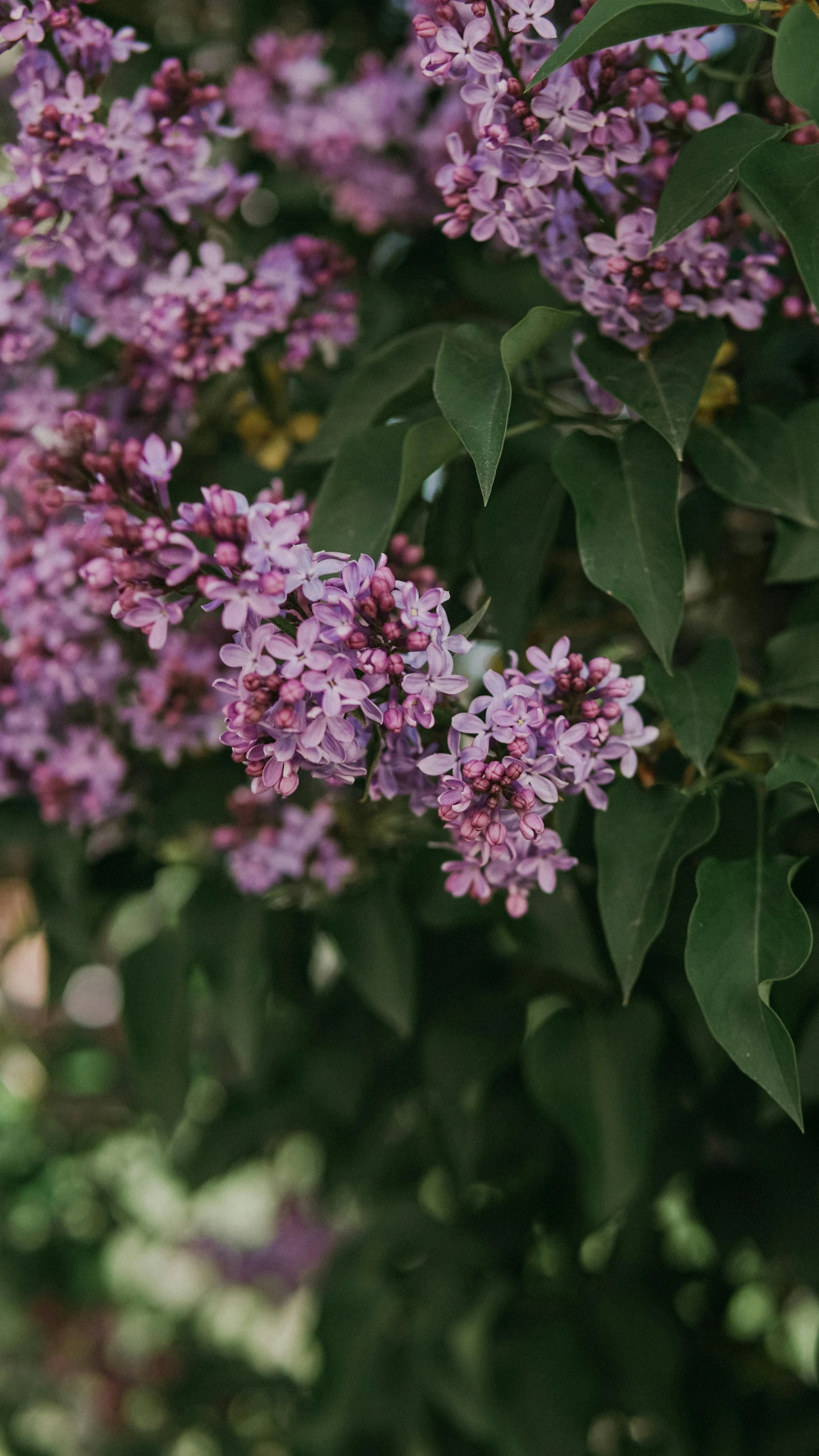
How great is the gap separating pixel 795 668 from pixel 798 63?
0.35m

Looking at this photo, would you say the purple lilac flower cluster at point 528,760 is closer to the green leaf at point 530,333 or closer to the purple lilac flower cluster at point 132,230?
the green leaf at point 530,333

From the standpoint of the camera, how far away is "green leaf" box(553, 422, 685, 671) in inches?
24.8

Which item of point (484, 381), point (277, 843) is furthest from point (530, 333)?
point (277, 843)

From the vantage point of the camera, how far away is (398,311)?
991 millimetres

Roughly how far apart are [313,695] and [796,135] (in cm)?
46

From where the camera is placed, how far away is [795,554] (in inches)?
29.6

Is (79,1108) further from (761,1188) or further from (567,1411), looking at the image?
→ (761,1188)

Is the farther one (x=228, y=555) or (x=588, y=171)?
(x=588, y=171)

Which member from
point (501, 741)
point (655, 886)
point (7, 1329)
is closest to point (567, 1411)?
point (655, 886)

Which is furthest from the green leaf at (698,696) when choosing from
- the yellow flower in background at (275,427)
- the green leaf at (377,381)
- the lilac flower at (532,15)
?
the yellow flower in background at (275,427)

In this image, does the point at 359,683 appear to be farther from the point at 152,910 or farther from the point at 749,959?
the point at 152,910

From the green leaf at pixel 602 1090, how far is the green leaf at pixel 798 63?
2.07ft

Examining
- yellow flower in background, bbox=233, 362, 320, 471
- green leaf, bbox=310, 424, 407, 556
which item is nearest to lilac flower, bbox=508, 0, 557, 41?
green leaf, bbox=310, 424, 407, 556

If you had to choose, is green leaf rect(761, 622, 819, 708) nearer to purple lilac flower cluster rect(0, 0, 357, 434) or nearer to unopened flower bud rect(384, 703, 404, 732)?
unopened flower bud rect(384, 703, 404, 732)
